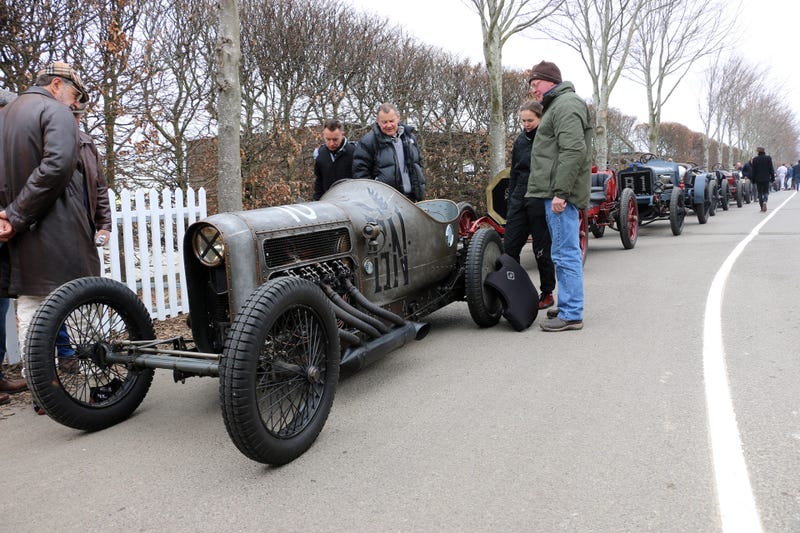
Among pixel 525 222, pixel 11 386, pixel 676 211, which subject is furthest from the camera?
pixel 676 211

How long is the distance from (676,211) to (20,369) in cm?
1117

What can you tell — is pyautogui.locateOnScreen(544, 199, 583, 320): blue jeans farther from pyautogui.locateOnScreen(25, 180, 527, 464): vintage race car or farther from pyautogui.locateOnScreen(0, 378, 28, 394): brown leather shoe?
pyautogui.locateOnScreen(0, 378, 28, 394): brown leather shoe

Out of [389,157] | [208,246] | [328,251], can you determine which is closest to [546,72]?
[389,157]

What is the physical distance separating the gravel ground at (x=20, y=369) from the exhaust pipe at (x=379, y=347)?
2233 millimetres

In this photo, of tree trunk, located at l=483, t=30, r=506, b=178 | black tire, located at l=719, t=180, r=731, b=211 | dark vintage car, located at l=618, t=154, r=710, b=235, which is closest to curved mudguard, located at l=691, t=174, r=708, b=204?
A: dark vintage car, located at l=618, t=154, r=710, b=235

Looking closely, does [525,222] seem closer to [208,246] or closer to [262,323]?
[208,246]

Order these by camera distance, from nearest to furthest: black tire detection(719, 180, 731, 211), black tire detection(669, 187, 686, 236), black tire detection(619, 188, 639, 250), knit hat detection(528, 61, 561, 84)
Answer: knit hat detection(528, 61, 561, 84)
black tire detection(619, 188, 639, 250)
black tire detection(669, 187, 686, 236)
black tire detection(719, 180, 731, 211)

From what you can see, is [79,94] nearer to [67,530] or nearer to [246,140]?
[67,530]

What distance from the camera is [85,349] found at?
11.4 feet

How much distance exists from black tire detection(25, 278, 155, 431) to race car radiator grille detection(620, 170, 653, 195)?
10.8 m

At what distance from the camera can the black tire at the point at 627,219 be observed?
1026cm

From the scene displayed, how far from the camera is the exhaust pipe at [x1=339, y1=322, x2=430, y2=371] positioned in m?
3.63

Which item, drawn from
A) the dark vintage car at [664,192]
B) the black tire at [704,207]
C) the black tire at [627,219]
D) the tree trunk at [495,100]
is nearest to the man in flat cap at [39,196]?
the black tire at [627,219]

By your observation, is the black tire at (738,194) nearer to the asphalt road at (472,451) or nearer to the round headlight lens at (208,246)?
the asphalt road at (472,451)
